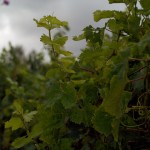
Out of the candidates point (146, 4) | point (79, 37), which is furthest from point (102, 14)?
point (146, 4)

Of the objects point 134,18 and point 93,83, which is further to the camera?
point 93,83

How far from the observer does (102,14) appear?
3.90 ft

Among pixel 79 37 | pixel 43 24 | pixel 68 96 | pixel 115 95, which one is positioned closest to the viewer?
pixel 115 95

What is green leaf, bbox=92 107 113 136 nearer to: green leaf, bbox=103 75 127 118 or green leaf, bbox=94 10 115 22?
green leaf, bbox=103 75 127 118

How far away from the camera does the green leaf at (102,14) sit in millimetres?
1167

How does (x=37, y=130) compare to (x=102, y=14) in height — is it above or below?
below

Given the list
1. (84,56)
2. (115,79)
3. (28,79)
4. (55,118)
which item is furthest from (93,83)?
(28,79)

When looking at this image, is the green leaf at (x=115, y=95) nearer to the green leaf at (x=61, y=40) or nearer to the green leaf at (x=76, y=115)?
the green leaf at (x=76, y=115)

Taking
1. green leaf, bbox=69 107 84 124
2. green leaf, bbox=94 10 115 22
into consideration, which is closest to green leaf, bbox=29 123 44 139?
green leaf, bbox=69 107 84 124

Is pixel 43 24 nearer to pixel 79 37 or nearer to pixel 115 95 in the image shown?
pixel 79 37

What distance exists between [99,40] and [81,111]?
0.23 m

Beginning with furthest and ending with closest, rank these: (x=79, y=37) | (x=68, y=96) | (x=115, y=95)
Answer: (x=79, y=37)
(x=68, y=96)
(x=115, y=95)

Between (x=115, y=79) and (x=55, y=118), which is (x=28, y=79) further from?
(x=115, y=79)

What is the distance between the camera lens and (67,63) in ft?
4.29
